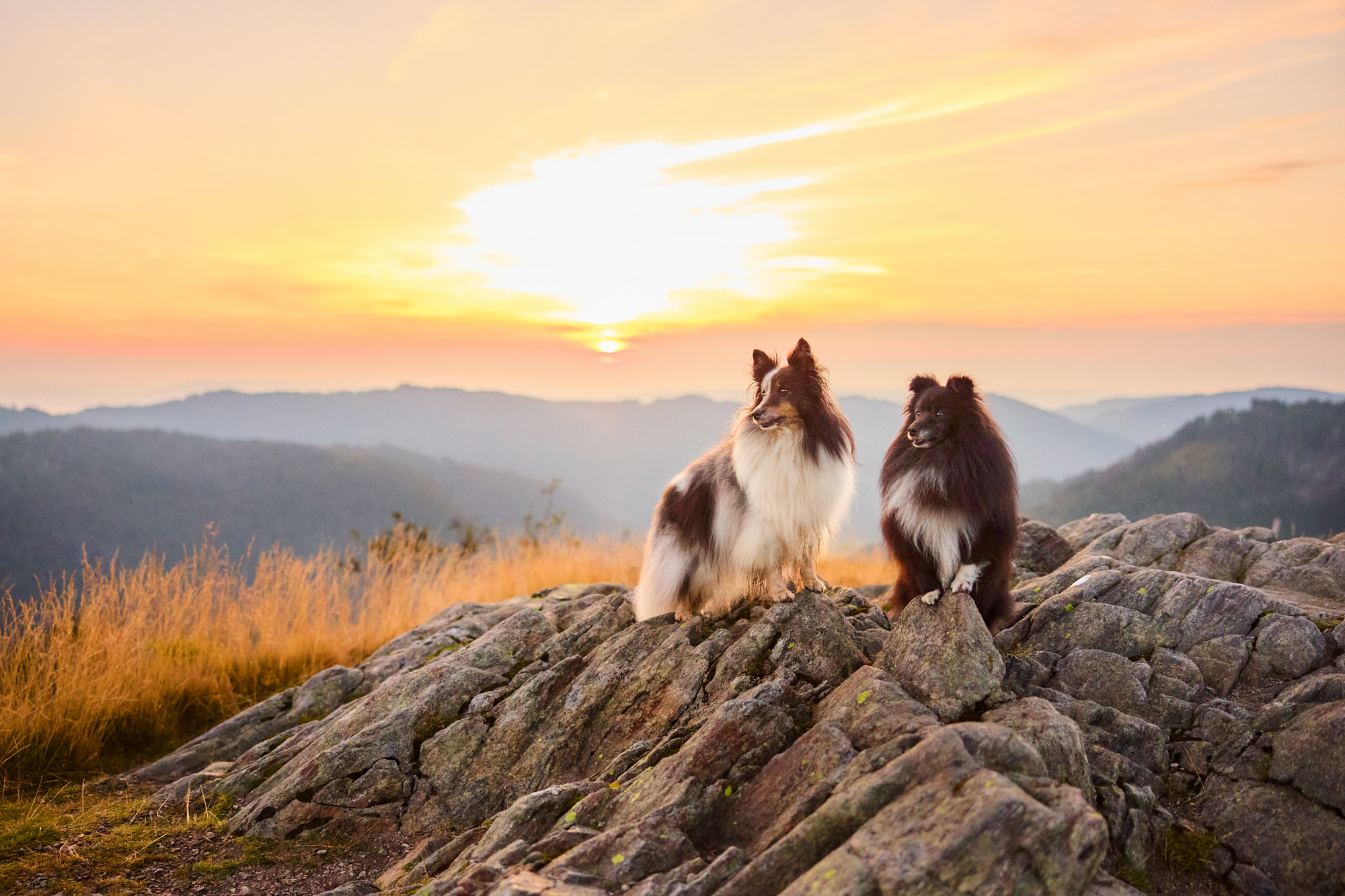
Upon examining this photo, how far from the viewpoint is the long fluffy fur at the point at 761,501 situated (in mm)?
6293

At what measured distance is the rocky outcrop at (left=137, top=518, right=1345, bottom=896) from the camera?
12.7 ft

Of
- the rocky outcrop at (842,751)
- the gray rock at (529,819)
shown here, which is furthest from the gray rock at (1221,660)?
the gray rock at (529,819)

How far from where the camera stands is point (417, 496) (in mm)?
90875

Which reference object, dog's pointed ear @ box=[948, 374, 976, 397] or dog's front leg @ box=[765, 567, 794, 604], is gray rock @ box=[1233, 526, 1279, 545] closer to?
dog's pointed ear @ box=[948, 374, 976, 397]

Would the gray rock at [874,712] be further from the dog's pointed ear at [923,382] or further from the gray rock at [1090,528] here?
the gray rock at [1090,528]

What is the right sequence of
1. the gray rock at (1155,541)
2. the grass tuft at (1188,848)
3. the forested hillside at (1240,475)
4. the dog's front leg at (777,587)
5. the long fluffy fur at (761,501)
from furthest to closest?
1. the forested hillside at (1240,475)
2. the gray rock at (1155,541)
3. the dog's front leg at (777,587)
4. the long fluffy fur at (761,501)
5. the grass tuft at (1188,848)

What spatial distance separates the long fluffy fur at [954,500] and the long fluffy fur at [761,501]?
2.28 feet

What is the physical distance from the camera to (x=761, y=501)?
6336 millimetres

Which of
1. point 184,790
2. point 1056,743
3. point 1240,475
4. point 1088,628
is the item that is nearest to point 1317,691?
point 1088,628

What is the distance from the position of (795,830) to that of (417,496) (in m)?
92.5

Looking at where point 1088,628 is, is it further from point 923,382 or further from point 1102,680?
point 923,382

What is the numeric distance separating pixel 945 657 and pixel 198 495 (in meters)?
93.0

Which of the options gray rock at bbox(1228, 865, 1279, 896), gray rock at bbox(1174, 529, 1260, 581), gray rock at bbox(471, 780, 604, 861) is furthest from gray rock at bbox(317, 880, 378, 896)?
gray rock at bbox(1174, 529, 1260, 581)

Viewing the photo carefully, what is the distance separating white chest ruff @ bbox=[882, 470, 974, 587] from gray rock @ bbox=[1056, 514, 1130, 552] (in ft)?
14.5
